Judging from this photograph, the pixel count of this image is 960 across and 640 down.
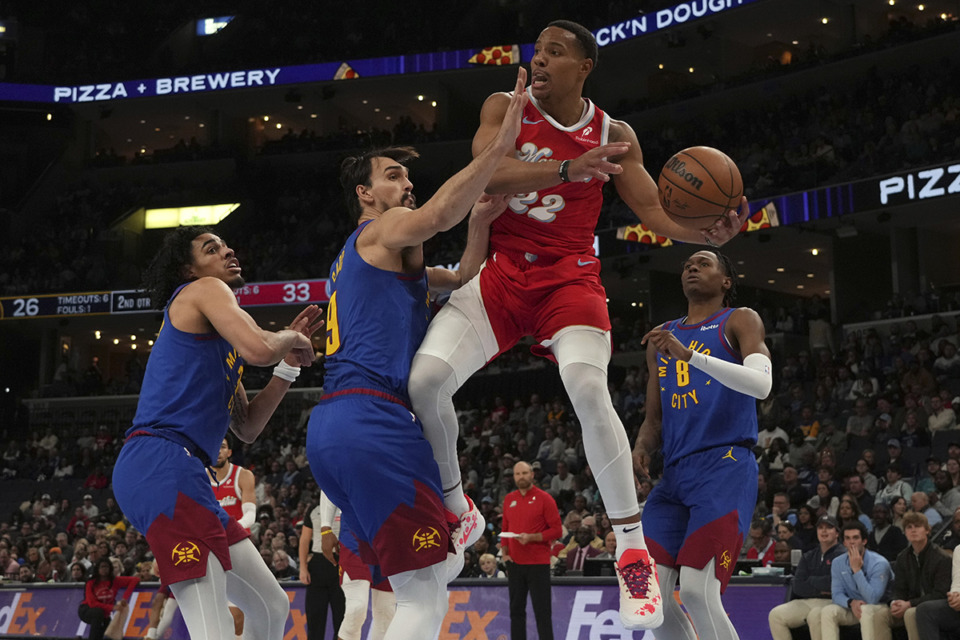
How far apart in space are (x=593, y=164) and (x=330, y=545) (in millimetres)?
5935

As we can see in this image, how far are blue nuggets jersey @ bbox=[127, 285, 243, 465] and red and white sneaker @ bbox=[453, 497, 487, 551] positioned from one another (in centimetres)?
130

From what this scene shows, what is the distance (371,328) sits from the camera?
4.49 metres

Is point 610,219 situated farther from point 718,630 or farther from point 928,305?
point 718,630

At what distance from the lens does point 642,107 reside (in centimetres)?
2972

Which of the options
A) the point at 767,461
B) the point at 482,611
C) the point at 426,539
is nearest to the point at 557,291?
the point at 426,539

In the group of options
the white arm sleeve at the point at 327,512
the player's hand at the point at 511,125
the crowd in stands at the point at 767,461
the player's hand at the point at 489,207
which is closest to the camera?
the player's hand at the point at 511,125

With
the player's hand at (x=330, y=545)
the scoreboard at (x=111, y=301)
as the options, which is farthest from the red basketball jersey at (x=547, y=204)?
the scoreboard at (x=111, y=301)

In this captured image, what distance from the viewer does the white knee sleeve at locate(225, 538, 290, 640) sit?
16.5ft

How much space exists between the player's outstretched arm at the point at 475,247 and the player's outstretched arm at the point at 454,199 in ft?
1.64

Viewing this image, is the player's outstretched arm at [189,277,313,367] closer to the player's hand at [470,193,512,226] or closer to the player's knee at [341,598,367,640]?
the player's hand at [470,193,512,226]

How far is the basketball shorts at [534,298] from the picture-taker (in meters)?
4.81

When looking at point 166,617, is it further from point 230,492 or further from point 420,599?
point 420,599

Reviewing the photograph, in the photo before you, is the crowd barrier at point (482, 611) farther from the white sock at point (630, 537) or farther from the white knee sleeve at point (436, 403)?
the white knee sleeve at point (436, 403)

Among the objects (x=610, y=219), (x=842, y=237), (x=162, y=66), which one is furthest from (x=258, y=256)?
(x=842, y=237)
